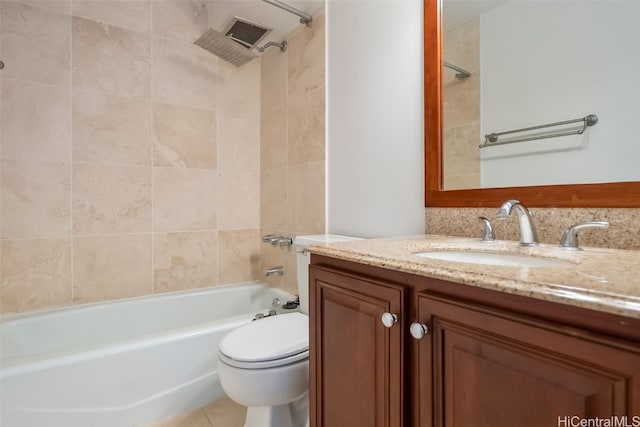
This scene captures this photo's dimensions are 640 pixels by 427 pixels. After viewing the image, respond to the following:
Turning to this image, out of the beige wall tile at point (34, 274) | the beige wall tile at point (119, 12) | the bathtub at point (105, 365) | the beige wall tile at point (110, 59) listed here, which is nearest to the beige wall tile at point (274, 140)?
the beige wall tile at point (110, 59)

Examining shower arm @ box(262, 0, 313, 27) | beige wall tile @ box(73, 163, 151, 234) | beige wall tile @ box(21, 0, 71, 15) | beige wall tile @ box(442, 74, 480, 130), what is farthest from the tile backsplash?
beige wall tile @ box(21, 0, 71, 15)

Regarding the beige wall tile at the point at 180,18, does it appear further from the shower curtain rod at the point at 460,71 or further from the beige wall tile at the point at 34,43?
the shower curtain rod at the point at 460,71

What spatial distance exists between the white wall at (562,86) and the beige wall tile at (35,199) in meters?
2.16

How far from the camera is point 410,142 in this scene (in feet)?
4.49

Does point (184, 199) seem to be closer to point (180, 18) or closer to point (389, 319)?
point (180, 18)

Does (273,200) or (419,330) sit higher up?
(273,200)

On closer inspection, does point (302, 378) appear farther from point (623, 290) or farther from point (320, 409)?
point (623, 290)

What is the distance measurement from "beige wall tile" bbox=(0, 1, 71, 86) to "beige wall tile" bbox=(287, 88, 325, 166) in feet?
4.30

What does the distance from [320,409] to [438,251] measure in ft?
1.88

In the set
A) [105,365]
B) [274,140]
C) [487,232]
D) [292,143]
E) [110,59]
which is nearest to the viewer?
[487,232]

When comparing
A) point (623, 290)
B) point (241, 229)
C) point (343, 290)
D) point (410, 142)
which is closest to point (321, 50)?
point (410, 142)

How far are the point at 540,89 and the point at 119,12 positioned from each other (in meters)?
2.28

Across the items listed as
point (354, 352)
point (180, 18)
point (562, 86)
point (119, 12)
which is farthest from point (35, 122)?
point (562, 86)

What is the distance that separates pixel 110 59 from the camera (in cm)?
194
